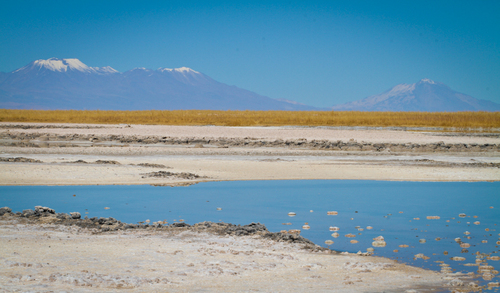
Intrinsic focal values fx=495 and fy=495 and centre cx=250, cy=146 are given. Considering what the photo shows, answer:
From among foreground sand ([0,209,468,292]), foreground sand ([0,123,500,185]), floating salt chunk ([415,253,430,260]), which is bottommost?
foreground sand ([0,209,468,292])

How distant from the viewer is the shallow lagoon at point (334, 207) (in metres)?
9.20

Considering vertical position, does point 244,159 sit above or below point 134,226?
above

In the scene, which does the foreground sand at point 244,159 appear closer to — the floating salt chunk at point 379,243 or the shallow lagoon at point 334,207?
the shallow lagoon at point 334,207

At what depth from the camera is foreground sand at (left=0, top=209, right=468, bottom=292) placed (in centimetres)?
653

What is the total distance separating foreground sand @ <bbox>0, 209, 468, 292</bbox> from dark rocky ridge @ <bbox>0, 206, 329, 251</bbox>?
0.74ft

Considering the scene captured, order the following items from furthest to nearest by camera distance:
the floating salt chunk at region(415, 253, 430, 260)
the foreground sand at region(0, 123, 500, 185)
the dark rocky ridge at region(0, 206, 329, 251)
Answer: the foreground sand at region(0, 123, 500, 185)
the dark rocky ridge at region(0, 206, 329, 251)
the floating salt chunk at region(415, 253, 430, 260)

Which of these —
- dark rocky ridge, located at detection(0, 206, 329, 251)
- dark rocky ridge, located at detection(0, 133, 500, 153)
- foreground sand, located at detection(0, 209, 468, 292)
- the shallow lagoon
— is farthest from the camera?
dark rocky ridge, located at detection(0, 133, 500, 153)

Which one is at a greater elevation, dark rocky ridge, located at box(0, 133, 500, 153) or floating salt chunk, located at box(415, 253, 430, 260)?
dark rocky ridge, located at box(0, 133, 500, 153)

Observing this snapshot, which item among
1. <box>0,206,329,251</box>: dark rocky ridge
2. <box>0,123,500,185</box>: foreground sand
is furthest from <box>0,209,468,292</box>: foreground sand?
<box>0,123,500,185</box>: foreground sand

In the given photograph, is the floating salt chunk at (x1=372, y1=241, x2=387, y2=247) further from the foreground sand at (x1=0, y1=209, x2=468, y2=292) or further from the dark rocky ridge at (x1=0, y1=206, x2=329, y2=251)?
the dark rocky ridge at (x1=0, y1=206, x2=329, y2=251)

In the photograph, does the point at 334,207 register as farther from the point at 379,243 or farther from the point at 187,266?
the point at 187,266

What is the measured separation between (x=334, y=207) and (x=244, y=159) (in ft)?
39.0

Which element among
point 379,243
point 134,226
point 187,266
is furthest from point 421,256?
point 134,226

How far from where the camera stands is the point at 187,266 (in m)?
7.33
